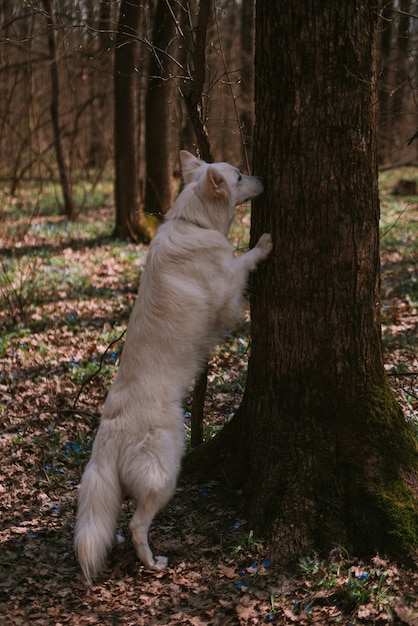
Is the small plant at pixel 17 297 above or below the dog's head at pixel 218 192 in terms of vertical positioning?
below

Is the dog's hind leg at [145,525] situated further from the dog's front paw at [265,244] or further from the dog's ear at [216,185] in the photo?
the dog's ear at [216,185]

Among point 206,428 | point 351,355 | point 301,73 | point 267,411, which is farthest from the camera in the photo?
point 206,428

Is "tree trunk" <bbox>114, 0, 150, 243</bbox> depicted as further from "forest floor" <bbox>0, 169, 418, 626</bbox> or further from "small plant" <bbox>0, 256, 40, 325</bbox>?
"forest floor" <bbox>0, 169, 418, 626</bbox>

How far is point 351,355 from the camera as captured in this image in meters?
3.88

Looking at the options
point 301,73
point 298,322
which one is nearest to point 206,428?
point 298,322

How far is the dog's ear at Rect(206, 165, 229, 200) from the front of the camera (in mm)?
4475

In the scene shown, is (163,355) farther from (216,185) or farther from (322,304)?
(216,185)

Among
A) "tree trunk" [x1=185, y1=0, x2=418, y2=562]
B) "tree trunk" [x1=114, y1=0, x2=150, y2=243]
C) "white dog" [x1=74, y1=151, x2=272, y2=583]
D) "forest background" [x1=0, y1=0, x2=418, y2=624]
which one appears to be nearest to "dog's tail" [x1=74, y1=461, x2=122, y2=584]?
"white dog" [x1=74, y1=151, x2=272, y2=583]

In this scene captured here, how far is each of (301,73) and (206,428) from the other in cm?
322

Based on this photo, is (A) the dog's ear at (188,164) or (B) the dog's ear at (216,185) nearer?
(B) the dog's ear at (216,185)

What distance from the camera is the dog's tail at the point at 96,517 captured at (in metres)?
3.60

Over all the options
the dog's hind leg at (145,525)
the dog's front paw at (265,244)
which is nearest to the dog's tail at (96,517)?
the dog's hind leg at (145,525)

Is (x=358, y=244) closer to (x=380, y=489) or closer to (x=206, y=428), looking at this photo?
(x=380, y=489)

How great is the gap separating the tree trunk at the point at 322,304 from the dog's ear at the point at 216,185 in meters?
0.55
